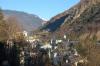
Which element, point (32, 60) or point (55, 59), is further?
point (55, 59)

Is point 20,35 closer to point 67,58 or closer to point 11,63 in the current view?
point 67,58

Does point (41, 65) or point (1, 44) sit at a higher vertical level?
point (1, 44)

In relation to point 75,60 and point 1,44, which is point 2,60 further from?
point 75,60

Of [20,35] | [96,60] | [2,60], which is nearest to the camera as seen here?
[2,60]

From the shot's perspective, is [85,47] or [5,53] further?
[85,47]

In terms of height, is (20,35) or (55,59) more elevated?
(20,35)

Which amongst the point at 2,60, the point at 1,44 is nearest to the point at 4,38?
the point at 1,44

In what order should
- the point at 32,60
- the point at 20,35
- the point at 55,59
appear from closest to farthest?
the point at 32,60 < the point at 55,59 < the point at 20,35

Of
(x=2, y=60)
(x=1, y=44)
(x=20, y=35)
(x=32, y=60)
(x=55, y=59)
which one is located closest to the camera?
(x=2, y=60)

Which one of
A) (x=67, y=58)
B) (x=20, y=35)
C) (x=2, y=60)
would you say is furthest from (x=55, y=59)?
(x=2, y=60)
